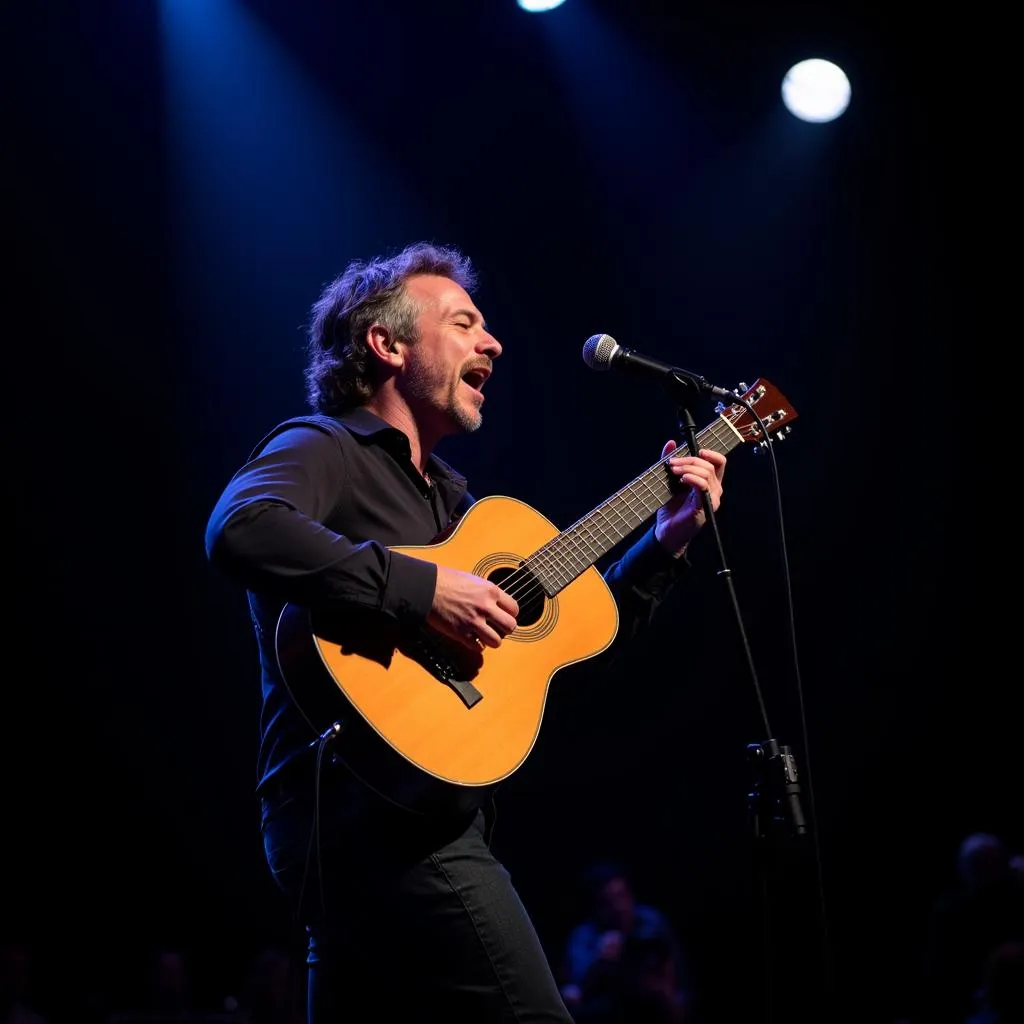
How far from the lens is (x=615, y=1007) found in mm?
4262

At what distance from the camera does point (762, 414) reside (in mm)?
3389

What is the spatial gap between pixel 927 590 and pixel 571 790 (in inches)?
120

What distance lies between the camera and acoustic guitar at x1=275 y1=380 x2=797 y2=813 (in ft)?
7.70

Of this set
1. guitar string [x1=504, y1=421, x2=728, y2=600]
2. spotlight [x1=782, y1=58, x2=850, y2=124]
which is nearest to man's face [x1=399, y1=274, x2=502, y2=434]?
guitar string [x1=504, y1=421, x2=728, y2=600]

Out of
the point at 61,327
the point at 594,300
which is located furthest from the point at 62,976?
the point at 594,300

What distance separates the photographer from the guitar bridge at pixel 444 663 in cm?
251

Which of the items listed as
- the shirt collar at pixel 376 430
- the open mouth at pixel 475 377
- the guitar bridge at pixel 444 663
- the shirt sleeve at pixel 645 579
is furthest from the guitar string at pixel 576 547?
the open mouth at pixel 475 377

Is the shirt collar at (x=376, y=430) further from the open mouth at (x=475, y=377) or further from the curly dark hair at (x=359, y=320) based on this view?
the open mouth at (x=475, y=377)

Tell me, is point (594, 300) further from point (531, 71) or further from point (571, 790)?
point (571, 790)

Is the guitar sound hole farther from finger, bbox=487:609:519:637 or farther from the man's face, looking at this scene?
the man's face

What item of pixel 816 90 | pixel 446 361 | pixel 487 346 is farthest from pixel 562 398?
pixel 446 361

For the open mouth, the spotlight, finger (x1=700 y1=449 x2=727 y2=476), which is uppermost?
the spotlight

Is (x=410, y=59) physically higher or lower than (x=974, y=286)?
higher

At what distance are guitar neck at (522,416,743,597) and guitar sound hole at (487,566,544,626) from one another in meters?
0.02
